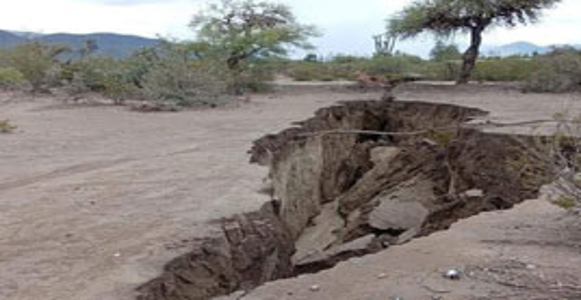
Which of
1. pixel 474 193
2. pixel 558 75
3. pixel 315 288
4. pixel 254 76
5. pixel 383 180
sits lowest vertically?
pixel 383 180

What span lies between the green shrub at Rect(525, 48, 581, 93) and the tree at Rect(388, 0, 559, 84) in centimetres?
189

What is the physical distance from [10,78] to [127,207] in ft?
66.4

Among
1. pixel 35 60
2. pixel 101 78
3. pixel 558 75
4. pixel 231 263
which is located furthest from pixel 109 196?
pixel 558 75

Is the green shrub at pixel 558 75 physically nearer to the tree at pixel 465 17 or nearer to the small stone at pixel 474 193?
the tree at pixel 465 17

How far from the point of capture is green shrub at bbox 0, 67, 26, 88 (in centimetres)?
2639

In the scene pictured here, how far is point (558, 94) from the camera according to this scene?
23.7 metres

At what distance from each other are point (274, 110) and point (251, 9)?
12118 mm

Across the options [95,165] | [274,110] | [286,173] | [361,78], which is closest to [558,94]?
[361,78]

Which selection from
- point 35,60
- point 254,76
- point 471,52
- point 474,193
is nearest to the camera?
point 474,193

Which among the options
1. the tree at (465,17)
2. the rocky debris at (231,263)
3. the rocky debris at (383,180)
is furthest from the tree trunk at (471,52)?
the rocky debris at (231,263)

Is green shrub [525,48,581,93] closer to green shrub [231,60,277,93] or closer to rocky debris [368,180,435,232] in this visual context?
green shrub [231,60,277,93]

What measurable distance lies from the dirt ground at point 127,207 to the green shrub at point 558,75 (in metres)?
8.72

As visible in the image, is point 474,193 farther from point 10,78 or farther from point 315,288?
point 10,78

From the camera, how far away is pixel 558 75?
24.8 meters
